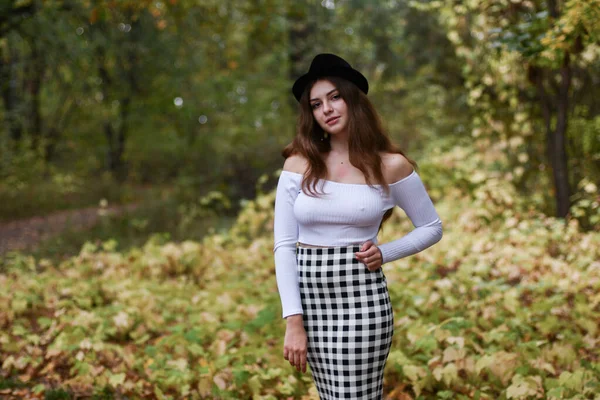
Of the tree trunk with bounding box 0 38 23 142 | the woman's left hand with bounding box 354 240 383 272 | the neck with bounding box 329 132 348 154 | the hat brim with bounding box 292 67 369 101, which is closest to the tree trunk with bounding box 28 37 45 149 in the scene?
the tree trunk with bounding box 0 38 23 142

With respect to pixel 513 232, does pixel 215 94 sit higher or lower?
higher

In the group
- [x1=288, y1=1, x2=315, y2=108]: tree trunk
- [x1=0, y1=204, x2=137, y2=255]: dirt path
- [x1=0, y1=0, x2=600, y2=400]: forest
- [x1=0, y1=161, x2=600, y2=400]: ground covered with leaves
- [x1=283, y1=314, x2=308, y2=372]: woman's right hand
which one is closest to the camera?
[x1=283, y1=314, x2=308, y2=372]: woman's right hand

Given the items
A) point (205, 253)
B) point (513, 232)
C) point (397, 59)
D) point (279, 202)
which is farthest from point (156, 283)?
point (397, 59)

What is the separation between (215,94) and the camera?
1695cm

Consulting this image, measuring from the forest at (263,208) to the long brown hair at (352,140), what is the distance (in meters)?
1.38

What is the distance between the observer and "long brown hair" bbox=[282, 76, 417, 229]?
98.0 inches

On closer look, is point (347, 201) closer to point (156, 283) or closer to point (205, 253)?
point (156, 283)

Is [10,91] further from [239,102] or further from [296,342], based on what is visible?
[296,342]

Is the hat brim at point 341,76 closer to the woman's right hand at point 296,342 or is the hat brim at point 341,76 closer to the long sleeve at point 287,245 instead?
the long sleeve at point 287,245

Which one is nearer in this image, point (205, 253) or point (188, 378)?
point (188, 378)

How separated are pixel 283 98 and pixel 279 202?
1304 centimetres

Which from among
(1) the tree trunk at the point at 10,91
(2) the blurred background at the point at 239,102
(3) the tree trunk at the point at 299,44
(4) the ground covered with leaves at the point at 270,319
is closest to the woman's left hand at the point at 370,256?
(4) the ground covered with leaves at the point at 270,319

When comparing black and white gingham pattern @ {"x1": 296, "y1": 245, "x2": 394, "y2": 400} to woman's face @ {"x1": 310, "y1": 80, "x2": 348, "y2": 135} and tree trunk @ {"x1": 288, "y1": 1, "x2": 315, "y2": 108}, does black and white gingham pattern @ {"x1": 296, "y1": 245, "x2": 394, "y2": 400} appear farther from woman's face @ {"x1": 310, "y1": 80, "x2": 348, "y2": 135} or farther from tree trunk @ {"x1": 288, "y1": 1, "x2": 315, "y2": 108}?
tree trunk @ {"x1": 288, "y1": 1, "x2": 315, "y2": 108}

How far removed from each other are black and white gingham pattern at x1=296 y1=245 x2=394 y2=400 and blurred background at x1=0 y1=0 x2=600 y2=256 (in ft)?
6.86
